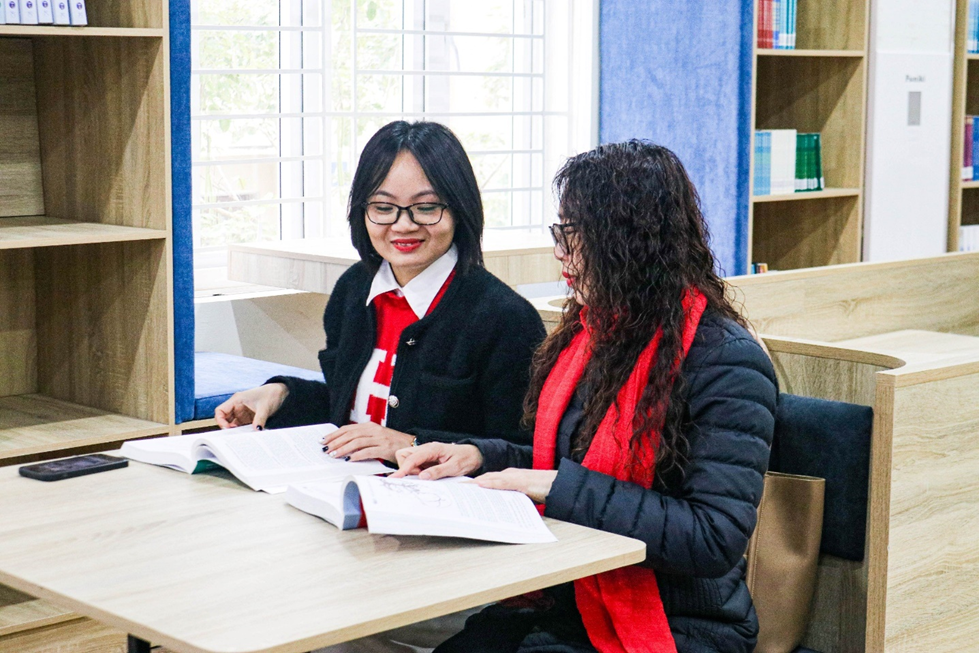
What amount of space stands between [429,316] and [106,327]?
1151 mm

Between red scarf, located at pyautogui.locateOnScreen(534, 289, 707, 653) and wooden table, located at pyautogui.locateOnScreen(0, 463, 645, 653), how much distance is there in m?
0.16

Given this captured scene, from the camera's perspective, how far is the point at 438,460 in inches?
70.0

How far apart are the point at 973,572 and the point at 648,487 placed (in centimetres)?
94

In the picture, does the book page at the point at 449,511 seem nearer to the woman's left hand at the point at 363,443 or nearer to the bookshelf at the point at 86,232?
the woman's left hand at the point at 363,443

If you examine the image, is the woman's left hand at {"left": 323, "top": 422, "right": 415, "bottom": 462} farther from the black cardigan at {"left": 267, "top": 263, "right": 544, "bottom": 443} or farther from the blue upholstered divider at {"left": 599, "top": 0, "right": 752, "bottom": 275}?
the blue upholstered divider at {"left": 599, "top": 0, "right": 752, "bottom": 275}

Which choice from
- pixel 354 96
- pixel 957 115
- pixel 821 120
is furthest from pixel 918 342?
pixel 957 115

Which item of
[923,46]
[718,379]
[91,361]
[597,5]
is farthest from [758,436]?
[923,46]

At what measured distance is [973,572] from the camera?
229cm

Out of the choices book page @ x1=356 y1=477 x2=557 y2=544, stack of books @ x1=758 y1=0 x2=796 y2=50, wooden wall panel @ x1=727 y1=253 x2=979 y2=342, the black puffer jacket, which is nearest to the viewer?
book page @ x1=356 y1=477 x2=557 y2=544

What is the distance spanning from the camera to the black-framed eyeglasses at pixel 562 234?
1754 mm

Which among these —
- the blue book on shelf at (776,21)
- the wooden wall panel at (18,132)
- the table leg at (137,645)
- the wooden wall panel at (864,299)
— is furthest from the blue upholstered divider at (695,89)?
the table leg at (137,645)

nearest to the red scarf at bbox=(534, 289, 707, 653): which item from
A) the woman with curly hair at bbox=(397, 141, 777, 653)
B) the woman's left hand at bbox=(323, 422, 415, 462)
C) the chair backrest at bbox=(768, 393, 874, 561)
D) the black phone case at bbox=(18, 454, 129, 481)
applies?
the woman with curly hair at bbox=(397, 141, 777, 653)

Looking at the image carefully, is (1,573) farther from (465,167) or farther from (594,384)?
(465,167)

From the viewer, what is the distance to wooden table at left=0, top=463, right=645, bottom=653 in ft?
4.01
